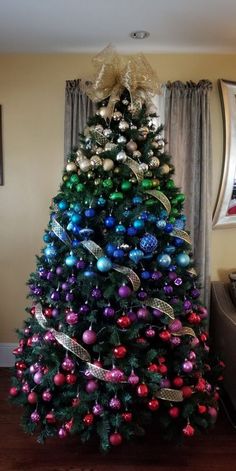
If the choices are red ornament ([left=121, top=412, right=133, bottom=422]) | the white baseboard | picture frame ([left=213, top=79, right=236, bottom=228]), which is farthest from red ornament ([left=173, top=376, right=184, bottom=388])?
the white baseboard

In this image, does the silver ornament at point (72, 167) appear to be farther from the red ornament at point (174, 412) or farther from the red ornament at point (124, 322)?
the red ornament at point (174, 412)

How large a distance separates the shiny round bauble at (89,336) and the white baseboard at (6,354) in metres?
1.49

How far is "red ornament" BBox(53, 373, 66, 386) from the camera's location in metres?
1.64

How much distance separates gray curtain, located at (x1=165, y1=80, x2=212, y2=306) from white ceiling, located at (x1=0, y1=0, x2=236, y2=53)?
0.29 metres

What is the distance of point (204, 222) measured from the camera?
2.64 meters

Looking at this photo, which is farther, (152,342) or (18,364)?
(18,364)

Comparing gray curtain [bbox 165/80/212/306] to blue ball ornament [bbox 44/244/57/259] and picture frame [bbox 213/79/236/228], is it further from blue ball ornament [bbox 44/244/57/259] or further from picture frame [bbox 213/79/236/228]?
blue ball ornament [bbox 44/244/57/259]

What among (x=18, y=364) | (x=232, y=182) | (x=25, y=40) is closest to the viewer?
(x=18, y=364)

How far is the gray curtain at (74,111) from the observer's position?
2.61m

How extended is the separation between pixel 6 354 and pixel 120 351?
5.36 feet

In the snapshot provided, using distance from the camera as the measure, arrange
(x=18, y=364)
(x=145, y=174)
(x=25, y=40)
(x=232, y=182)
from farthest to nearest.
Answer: (x=232, y=182), (x=25, y=40), (x=18, y=364), (x=145, y=174)

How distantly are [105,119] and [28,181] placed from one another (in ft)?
3.76

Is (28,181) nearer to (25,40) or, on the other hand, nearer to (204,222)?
(25,40)

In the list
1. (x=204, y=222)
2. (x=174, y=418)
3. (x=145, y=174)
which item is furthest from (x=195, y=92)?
(x=174, y=418)
